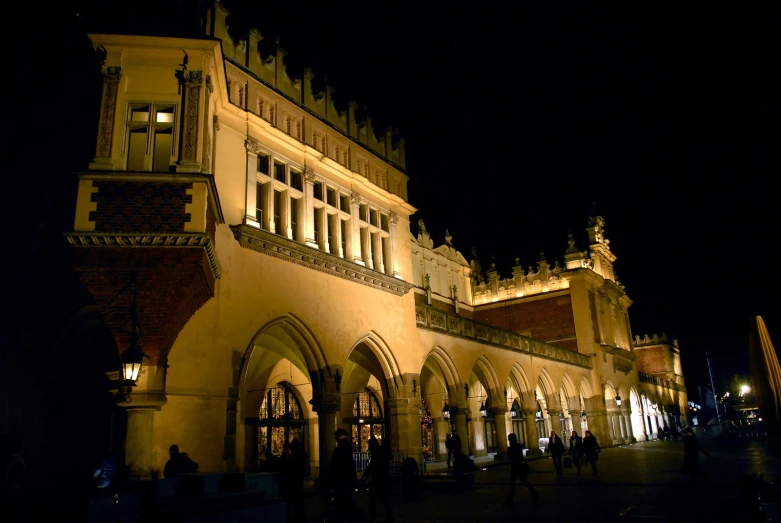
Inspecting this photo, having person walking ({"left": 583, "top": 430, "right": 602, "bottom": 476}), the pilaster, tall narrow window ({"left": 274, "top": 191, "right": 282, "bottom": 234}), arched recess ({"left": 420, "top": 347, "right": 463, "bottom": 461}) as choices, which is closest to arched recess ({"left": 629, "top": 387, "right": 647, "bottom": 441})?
arched recess ({"left": 420, "top": 347, "right": 463, "bottom": 461})

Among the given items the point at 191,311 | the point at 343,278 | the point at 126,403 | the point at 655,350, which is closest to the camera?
the point at 126,403

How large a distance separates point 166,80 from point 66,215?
486 centimetres

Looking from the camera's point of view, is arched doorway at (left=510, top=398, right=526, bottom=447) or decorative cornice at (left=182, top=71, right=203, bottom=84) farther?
arched doorway at (left=510, top=398, right=526, bottom=447)

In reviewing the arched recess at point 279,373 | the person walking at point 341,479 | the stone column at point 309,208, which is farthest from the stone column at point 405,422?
the person walking at point 341,479

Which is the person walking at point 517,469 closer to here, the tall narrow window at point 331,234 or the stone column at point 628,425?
the tall narrow window at point 331,234

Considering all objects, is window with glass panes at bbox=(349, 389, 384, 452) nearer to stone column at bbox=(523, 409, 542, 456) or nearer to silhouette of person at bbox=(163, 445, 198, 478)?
stone column at bbox=(523, 409, 542, 456)

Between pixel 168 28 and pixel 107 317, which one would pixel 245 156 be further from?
pixel 107 317

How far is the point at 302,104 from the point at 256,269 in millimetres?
6135

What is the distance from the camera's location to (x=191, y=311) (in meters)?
13.5

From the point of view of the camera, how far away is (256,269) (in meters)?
16.4

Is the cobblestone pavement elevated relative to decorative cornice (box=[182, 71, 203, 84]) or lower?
lower

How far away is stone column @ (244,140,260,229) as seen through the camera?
16.6m

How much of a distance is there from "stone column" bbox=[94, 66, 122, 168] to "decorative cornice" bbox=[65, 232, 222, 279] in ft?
5.58

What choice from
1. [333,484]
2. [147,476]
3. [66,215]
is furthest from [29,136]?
[333,484]
